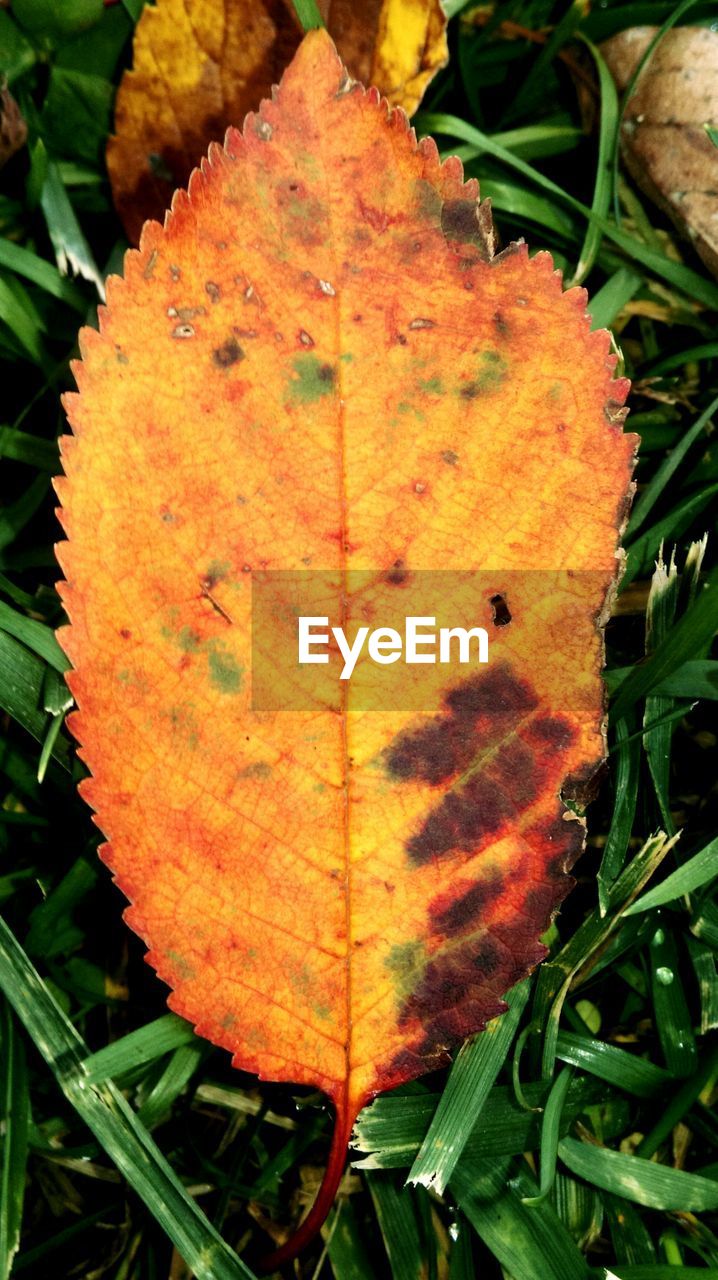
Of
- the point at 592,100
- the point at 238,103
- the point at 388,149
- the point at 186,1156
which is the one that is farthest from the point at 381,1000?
the point at 592,100

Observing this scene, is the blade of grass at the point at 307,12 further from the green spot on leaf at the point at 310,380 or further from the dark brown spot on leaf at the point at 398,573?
the dark brown spot on leaf at the point at 398,573

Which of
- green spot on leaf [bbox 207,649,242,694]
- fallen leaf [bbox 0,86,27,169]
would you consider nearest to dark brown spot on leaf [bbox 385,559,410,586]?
green spot on leaf [bbox 207,649,242,694]

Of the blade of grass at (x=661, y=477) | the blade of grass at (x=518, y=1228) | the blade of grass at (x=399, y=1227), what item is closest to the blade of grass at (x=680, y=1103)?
the blade of grass at (x=518, y=1228)

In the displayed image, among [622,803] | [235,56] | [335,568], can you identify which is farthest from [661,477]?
[235,56]

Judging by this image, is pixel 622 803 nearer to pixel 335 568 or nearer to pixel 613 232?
pixel 335 568

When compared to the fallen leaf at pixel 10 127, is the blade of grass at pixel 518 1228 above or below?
below

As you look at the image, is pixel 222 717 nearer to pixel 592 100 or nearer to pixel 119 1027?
pixel 119 1027

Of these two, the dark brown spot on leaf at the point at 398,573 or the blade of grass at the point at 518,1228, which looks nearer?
the dark brown spot on leaf at the point at 398,573
